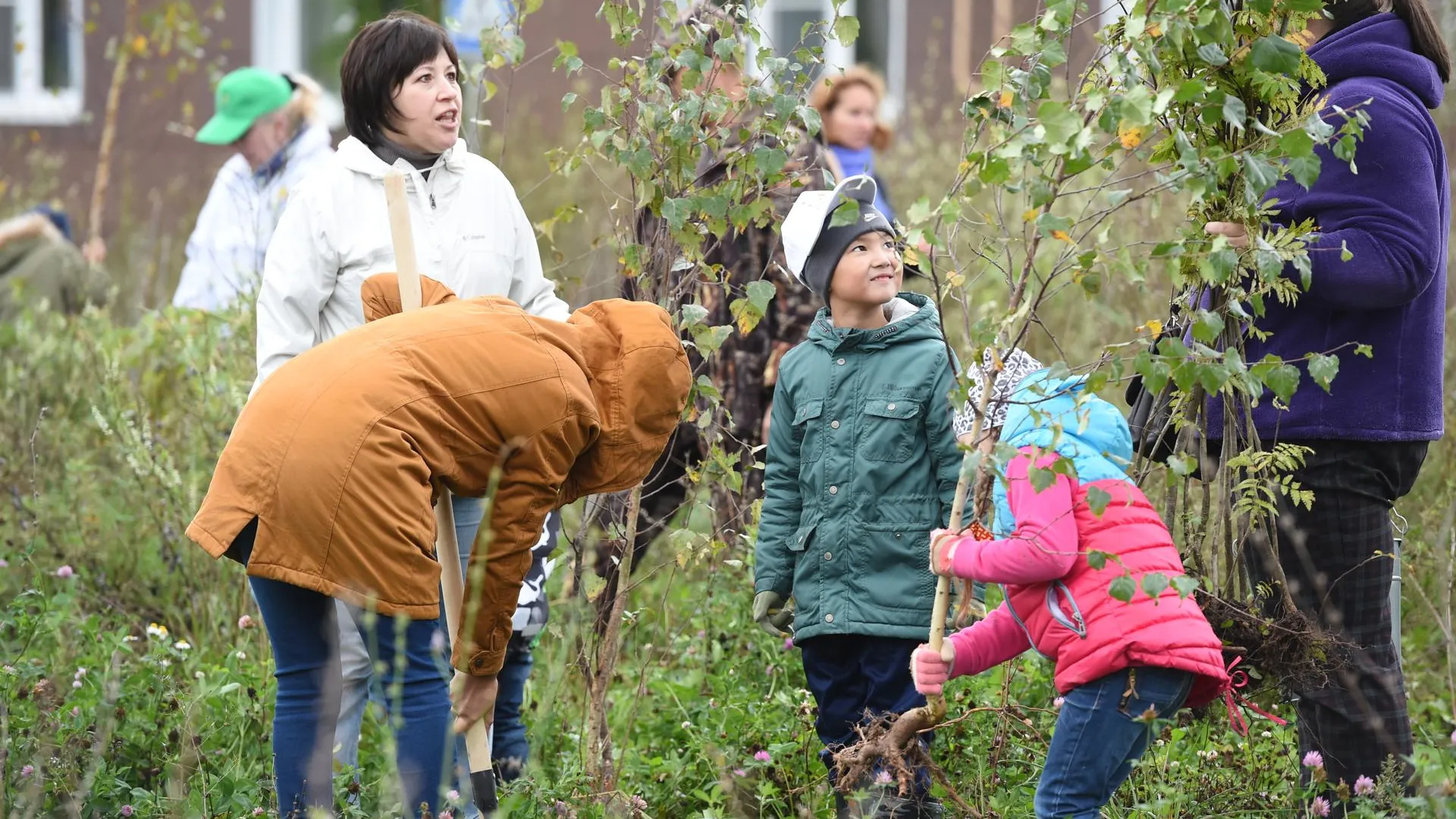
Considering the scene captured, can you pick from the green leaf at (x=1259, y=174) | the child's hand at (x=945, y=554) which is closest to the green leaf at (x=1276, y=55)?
the green leaf at (x=1259, y=174)

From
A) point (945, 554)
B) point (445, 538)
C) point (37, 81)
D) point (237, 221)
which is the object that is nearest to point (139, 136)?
point (37, 81)

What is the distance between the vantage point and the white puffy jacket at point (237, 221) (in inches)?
223

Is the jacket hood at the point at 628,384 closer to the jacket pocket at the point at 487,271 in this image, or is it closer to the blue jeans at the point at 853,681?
the jacket pocket at the point at 487,271

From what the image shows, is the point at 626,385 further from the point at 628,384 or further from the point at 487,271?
the point at 487,271

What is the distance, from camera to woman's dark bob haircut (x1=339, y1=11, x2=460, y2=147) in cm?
309

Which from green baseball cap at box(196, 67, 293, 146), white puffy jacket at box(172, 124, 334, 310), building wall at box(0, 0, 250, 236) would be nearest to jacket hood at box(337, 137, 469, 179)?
white puffy jacket at box(172, 124, 334, 310)

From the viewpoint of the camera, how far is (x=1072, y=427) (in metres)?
2.74

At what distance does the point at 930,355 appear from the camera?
10.3ft

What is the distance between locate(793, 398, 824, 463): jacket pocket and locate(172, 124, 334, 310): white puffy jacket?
2747mm

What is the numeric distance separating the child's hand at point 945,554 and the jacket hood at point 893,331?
59cm

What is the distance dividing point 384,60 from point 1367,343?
1983 millimetres

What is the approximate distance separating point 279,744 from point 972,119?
64.5 inches

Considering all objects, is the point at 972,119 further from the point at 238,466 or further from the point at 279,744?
the point at 279,744

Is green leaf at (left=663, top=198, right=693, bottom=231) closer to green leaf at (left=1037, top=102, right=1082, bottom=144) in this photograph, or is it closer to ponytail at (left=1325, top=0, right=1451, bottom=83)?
green leaf at (left=1037, top=102, right=1082, bottom=144)
